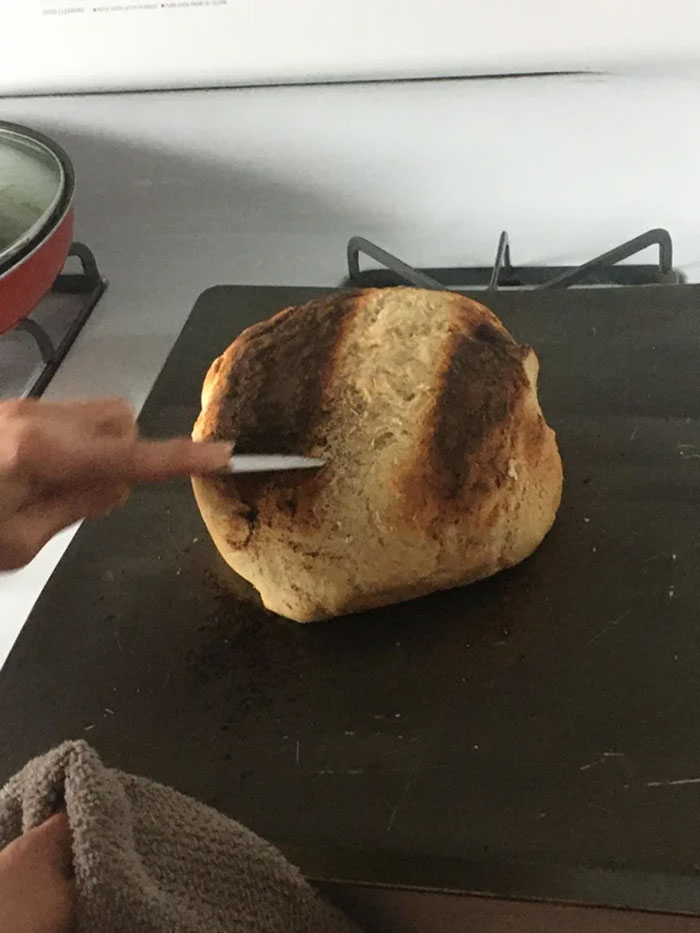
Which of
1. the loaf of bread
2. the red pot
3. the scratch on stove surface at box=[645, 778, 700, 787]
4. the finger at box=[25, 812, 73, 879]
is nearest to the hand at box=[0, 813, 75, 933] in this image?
the finger at box=[25, 812, 73, 879]

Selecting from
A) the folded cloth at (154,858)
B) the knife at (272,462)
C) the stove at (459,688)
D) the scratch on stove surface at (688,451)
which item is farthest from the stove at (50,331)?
the scratch on stove surface at (688,451)

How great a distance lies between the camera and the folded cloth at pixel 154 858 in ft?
1.54

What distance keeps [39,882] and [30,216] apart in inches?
22.8

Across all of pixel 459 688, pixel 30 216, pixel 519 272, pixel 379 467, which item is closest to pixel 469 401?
pixel 379 467

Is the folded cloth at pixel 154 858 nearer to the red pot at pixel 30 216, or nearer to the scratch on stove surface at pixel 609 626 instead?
the scratch on stove surface at pixel 609 626

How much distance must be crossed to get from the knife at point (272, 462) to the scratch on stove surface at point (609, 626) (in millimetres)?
206

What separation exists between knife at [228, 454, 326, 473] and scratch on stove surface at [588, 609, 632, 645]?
0.68 ft

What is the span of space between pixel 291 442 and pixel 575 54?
38 centimetres

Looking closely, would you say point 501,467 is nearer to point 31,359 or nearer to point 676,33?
point 676,33

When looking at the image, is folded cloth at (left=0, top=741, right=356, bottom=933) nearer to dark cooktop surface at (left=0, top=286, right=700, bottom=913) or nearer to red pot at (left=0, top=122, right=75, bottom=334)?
dark cooktop surface at (left=0, top=286, right=700, bottom=913)

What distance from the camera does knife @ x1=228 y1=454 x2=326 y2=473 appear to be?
1.97 ft

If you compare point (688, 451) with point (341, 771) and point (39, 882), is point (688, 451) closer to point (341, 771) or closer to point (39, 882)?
point (341, 771)

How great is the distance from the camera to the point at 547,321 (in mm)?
813

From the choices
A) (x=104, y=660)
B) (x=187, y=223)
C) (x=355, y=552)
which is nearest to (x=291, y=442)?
(x=355, y=552)
